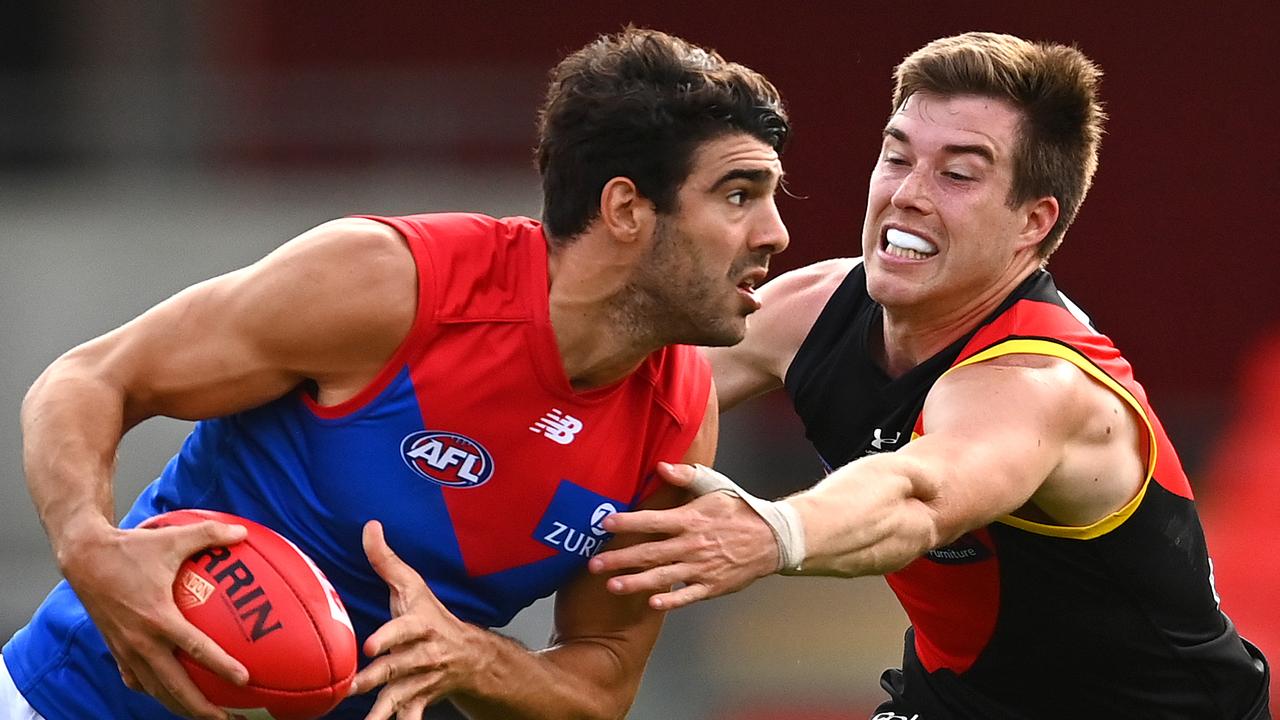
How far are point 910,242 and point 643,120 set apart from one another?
784 millimetres

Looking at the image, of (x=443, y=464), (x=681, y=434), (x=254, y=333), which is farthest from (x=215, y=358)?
(x=681, y=434)

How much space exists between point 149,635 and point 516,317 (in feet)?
3.70

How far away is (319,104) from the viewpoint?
1043 cm

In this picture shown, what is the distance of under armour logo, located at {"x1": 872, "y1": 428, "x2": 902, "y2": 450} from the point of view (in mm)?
5023

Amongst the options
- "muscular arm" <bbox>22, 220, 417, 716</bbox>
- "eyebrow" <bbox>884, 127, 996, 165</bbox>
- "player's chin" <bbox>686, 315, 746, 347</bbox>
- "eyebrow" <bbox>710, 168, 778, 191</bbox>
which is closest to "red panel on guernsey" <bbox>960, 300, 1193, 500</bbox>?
"eyebrow" <bbox>884, 127, 996, 165</bbox>

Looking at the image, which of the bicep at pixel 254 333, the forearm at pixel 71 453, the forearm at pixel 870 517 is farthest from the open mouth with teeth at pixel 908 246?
the forearm at pixel 71 453

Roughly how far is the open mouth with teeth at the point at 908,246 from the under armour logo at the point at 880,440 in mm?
454

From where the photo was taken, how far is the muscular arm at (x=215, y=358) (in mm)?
4242

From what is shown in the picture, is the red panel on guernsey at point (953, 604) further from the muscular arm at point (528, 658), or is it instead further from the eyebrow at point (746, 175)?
the eyebrow at point (746, 175)

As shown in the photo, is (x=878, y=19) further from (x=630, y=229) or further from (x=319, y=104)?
(x=630, y=229)

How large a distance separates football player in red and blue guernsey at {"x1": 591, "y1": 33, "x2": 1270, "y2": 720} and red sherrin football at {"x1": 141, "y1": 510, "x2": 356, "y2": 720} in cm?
86

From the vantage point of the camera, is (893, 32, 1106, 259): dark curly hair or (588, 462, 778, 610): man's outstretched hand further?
(893, 32, 1106, 259): dark curly hair

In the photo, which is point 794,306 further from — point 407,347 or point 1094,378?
point 407,347

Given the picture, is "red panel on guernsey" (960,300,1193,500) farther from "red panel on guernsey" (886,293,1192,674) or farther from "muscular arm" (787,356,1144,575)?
"muscular arm" (787,356,1144,575)
